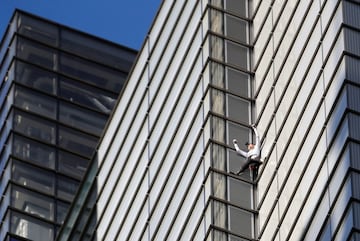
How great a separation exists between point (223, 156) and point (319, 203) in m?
9.74

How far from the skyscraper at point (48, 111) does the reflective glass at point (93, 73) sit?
7cm

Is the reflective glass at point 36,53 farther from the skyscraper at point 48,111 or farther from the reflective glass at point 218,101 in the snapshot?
the reflective glass at point 218,101

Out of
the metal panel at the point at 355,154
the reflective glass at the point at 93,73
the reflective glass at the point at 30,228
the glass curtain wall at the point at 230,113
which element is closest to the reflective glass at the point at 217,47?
the glass curtain wall at the point at 230,113

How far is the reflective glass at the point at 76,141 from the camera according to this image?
474ft

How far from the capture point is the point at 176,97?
103375 mm

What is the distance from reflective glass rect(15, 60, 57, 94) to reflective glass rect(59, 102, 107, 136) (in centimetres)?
161

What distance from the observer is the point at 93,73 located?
489ft

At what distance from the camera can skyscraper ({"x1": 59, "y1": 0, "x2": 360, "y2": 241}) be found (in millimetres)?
87438

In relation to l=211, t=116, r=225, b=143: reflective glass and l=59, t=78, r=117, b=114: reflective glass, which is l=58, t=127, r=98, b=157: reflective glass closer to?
l=59, t=78, r=117, b=114: reflective glass

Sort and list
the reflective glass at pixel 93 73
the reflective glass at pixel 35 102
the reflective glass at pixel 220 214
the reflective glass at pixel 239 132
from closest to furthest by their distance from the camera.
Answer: the reflective glass at pixel 220 214 → the reflective glass at pixel 239 132 → the reflective glass at pixel 35 102 → the reflective glass at pixel 93 73

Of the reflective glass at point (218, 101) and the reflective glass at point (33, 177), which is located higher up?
the reflective glass at point (33, 177)

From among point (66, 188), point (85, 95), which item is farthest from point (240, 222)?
point (85, 95)

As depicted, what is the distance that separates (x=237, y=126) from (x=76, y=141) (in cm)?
4973

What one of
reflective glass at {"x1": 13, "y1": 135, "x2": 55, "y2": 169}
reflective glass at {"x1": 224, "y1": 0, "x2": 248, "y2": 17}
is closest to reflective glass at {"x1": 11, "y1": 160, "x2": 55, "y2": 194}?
reflective glass at {"x1": 13, "y1": 135, "x2": 55, "y2": 169}
